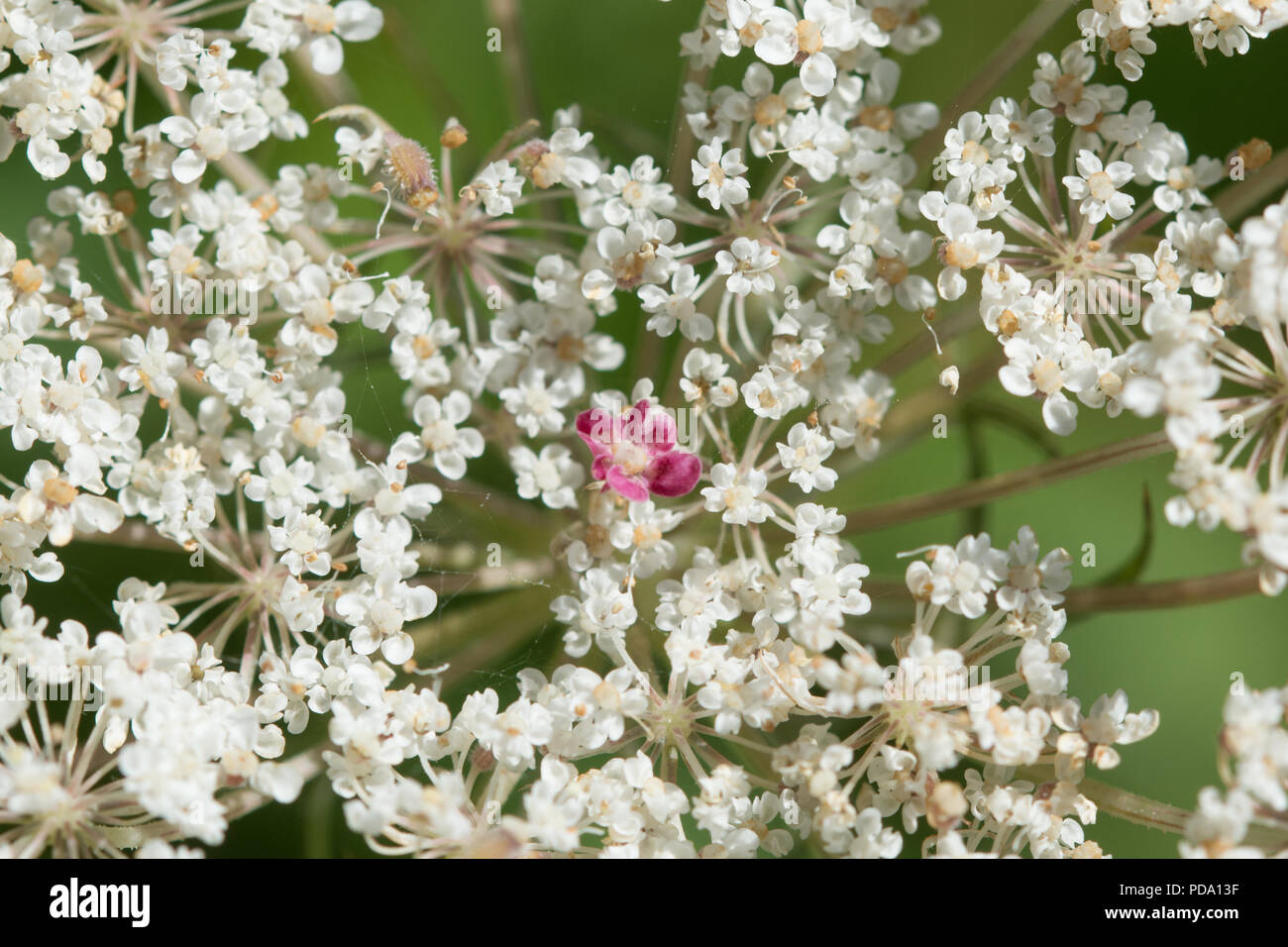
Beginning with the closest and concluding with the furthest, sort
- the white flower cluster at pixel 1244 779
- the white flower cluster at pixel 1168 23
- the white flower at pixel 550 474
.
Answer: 1. the white flower cluster at pixel 1244 779
2. the white flower cluster at pixel 1168 23
3. the white flower at pixel 550 474

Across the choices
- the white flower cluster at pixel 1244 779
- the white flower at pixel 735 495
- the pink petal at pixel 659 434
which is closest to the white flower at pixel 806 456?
the white flower at pixel 735 495

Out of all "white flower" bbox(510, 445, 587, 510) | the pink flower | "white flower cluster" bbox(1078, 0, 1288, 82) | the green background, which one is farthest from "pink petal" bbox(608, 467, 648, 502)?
"white flower cluster" bbox(1078, 0, 1288, 82)

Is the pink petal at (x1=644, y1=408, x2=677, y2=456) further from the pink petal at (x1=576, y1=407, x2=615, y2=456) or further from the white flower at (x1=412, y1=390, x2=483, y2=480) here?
the white flower at (x1=412, y1=390, x2=483, y2=480)

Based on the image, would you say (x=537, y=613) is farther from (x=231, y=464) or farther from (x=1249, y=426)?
(x=1249, y=426)

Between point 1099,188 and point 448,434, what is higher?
point 1099,188

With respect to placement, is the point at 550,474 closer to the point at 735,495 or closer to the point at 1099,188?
the point at 735,495

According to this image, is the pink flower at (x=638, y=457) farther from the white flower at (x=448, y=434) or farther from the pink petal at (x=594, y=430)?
the white flower at (x=448, y=434)

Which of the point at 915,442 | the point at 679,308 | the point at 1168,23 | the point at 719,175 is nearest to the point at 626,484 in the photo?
the point at 679,308

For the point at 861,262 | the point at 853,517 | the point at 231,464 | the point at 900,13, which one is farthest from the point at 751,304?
the point at 231,464
